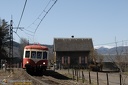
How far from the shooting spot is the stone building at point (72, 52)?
6631 centimetres

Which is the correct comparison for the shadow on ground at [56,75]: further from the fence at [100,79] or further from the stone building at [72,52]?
the stone building at [72,52]

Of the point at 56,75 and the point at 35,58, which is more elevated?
the point at 35,58

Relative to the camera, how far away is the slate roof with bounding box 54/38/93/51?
67125 millimetres

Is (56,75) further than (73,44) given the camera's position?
No

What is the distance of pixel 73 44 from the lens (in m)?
68.4

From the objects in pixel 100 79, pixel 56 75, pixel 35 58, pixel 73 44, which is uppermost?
pixel 73 44

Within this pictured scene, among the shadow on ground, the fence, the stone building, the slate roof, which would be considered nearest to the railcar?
the shadow on ground

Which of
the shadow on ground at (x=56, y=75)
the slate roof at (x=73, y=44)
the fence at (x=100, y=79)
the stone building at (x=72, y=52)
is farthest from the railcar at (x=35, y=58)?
the slate roof at (x=73, y=44)

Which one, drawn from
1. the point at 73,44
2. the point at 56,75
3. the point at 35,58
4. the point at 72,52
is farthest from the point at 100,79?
the point at 73,44

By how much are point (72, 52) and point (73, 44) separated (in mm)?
1912

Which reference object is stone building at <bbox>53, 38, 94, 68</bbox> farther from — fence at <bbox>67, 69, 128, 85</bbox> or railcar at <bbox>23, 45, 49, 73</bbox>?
fence at <bbox>67, 69, 128, 85</bbox>

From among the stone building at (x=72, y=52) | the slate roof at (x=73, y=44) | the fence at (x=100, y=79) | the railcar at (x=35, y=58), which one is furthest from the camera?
the slate roof at (x=73, y=44)

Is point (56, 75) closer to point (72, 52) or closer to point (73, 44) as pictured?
point (72, 52)

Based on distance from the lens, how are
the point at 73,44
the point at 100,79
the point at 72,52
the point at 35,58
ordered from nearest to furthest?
the point at 100,79, the point at 35,58, the point at 72,52, the point at 73,44
